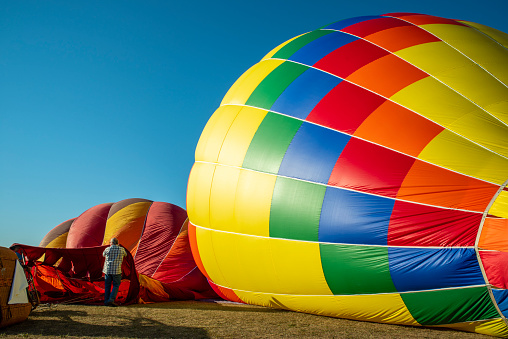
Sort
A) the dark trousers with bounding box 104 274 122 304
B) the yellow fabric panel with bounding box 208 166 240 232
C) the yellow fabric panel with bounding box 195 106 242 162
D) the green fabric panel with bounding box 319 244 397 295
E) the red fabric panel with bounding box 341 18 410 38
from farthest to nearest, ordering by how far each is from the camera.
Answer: the dark trousers with bounding box 104 274 122 304, the yellow fabric panel with bounding box 195 106 242 162, the red fabric panel with bounding box 341 18 410 38, the yellow fabric panel with bounding box 208 166 240 232, the green fabric panel with bounding box 319 244 397 295

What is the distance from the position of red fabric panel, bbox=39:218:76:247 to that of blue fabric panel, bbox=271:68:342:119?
21.7ft

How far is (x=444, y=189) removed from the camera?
15.7 ft

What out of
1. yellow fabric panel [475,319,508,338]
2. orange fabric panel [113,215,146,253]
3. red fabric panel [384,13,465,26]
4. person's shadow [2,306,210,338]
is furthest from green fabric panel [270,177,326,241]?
orange fabric panel [113,215,146,253]

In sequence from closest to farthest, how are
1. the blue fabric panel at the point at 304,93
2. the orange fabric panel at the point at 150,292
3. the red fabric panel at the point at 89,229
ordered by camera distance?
the blue fabric panel at the point at 304,93 < the orange fabric panel at the point at 150,292 < the red fabric panel at the point at 89,229

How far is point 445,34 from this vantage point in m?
6.32

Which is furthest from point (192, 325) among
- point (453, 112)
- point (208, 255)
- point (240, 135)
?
point (453, 112)

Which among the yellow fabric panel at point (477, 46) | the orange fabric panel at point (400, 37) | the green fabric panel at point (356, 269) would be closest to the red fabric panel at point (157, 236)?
the green fabric panel at point (356, 269)

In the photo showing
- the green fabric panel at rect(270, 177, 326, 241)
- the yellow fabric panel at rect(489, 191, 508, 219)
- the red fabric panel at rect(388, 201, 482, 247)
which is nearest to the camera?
the yellow fabric panel at rect(489, 191, 508, 219)

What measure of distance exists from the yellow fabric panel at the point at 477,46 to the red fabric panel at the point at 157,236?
6.00 m

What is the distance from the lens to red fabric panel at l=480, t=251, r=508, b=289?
4375mm

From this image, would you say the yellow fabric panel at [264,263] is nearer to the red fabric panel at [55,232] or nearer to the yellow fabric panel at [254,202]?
the yellow fabric panel at [254,202]

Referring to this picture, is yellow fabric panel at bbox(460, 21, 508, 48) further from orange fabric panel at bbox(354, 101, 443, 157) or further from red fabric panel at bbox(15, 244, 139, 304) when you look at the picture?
red fabric panel at bbox(15, 244, 139, 304)

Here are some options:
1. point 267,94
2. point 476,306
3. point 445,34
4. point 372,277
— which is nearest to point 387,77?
point 445,34

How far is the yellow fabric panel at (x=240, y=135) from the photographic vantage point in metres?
6.46
